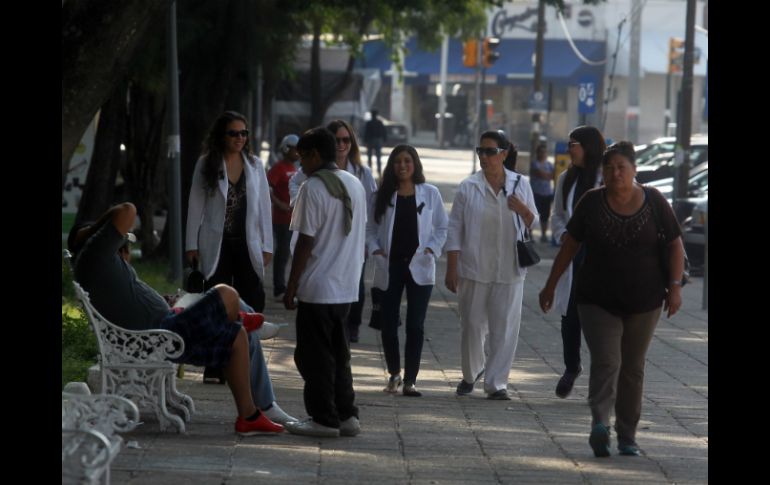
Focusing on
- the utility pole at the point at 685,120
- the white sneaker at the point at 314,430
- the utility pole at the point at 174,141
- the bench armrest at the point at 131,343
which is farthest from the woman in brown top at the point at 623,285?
the utility pole at the point at 685,120

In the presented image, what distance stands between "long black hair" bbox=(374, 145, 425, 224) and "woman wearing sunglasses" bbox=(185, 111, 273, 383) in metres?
0.84

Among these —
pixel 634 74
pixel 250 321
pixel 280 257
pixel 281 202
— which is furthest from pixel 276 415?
pixel 634 74

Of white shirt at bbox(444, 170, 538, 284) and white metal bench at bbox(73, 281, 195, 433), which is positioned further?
white shirt at bbox(444, 170, 538, 284)

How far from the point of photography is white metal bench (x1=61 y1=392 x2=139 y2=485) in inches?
211

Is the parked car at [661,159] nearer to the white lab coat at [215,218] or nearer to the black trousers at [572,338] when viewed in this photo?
the black trousers at [572,338]

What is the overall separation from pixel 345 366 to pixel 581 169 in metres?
2.67

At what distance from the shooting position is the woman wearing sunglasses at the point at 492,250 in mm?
9914

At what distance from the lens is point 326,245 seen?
8.12 meters

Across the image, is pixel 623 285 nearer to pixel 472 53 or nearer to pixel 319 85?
pixel 319 85

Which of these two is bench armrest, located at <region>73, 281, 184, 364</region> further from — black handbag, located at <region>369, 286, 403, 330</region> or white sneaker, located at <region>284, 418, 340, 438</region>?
black handbag, located at <region>369, 286, 403, 330</region>

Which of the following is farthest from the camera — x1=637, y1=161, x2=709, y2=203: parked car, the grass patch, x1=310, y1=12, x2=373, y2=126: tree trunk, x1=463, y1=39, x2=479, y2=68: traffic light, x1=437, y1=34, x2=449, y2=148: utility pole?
x1=437, y1=34, x2=449, y2=148: utility pole

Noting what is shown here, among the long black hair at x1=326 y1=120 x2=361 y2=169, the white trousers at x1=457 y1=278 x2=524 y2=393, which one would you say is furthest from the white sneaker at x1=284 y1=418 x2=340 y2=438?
the long black hair at x1=326 y1=120 x2=361 y2=169
